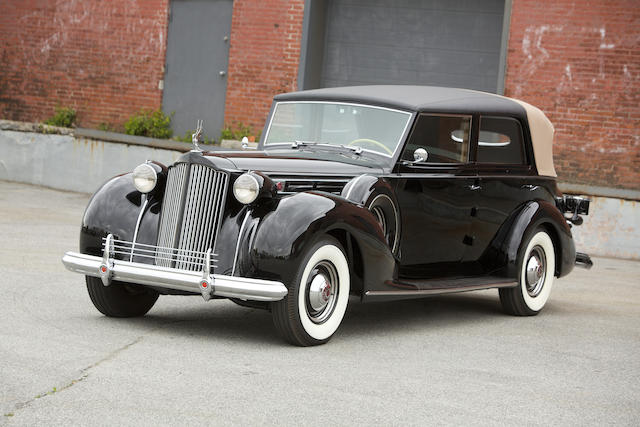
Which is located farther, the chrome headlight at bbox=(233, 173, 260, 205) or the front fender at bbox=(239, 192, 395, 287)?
the chrome headlight at bbox=(233, 173, 260, 205)

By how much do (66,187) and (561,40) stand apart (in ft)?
27.5

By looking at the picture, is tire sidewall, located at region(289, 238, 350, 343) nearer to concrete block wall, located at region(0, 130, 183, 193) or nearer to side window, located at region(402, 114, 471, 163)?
side window, located at region(402, 114, 471, 163)

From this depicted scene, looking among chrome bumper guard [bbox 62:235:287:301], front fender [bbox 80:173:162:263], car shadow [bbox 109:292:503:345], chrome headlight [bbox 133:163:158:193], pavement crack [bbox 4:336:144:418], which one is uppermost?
chrome headlight [bbox 133:163:158:193]

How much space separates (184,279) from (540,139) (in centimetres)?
409

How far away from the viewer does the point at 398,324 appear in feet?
23.1

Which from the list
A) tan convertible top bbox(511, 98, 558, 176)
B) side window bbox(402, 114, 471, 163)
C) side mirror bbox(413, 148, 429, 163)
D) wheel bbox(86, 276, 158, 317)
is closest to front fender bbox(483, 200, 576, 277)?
tan convertible top bbox(511, 98, 558, 176)

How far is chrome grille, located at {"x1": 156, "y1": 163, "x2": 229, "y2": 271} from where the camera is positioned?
580 centimetres

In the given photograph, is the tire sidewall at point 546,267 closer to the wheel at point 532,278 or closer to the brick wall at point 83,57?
the wheel at point 532,278

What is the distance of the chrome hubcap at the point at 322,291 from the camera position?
5754 millimetres

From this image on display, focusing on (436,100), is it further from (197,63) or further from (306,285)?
(197,63)

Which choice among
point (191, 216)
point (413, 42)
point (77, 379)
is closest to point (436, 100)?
point (191, 216)

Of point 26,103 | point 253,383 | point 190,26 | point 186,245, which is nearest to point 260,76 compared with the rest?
point 190,26

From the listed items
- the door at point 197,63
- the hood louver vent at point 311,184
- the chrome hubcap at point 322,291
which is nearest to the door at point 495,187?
the hood louver vent at point 311,184

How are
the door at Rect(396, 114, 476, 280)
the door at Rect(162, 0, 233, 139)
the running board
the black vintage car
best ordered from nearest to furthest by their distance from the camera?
the black vintage car < the running board < the door at Rect(396, 114, 476, 280) < the door at Rect(162, 0, 233, 139)
